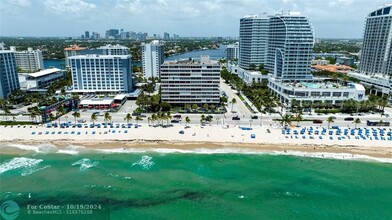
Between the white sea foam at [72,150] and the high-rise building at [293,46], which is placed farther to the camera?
the high-rise building at [293,46]

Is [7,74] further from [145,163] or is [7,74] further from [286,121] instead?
[286,121]

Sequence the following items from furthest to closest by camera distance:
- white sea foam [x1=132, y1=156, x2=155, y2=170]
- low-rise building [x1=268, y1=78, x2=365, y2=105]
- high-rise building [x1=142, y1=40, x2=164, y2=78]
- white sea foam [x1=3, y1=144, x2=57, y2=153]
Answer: high-rise building [x1=142, y1=40, x2=164, y2=78], low-rise building [x1=268, y1=78, x2=365, y2=105], white sea foam [x1=3, y1=144, x2=57, y2=153], white sea foam [x1=132, y1=156, x2=155, y2=170]

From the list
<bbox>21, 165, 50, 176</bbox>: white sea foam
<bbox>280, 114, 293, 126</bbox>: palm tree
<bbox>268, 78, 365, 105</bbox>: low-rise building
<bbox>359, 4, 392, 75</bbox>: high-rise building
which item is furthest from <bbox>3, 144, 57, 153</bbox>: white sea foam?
<bbox>359, 4, 392, 75</bbox>: high-rise building

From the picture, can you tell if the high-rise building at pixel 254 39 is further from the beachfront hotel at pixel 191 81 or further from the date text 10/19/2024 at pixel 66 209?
the date text 10/19/2024 at pixel 66 209

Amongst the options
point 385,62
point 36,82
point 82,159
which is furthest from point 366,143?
point 36,82

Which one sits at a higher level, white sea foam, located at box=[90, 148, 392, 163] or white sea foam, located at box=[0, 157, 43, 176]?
white sea foam, located at box=[90, 148, 392, 163]

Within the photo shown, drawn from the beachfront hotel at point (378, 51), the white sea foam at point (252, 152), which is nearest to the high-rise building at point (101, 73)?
the white sea foam at point (252, 152)

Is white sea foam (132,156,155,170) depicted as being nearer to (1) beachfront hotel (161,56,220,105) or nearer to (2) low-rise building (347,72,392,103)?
(1) beachfront hotel (161,56,220,105)

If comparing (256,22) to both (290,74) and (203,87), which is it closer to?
(290,74)
